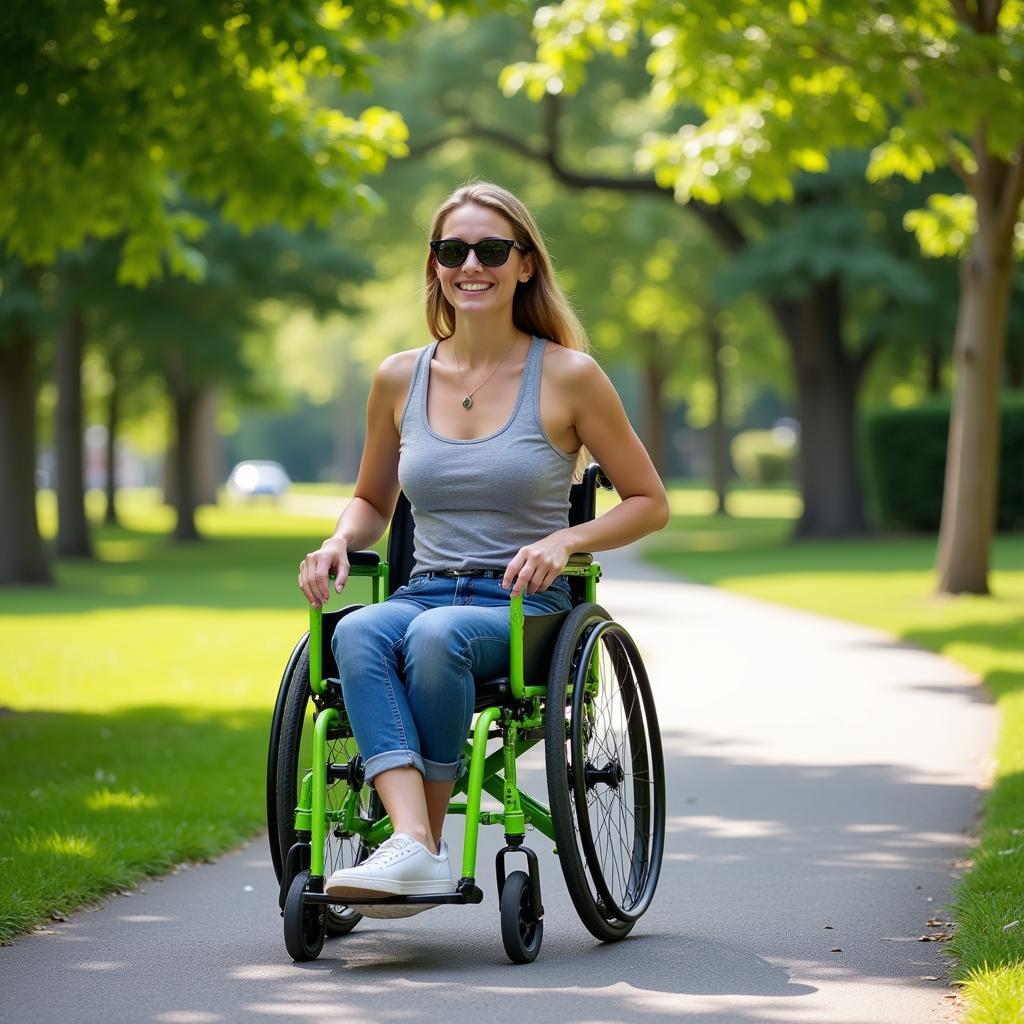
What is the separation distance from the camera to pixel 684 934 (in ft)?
15.8

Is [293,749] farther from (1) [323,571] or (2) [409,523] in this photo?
(2) [409,523]

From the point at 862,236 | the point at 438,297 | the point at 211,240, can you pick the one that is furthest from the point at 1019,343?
the point at 438,297

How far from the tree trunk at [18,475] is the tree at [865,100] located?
8.84 meters

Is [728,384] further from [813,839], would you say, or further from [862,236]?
[813,839]

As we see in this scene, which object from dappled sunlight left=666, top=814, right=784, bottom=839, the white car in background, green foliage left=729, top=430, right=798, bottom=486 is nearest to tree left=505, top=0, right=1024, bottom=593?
dappled sunlight left=666, top=814, right=784, bottom=839

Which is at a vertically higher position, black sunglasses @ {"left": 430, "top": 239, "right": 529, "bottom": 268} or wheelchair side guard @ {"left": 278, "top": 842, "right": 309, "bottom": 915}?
black sunglasses @ {"left": 430, "top": 239, "right": 529, "bottom": 268}

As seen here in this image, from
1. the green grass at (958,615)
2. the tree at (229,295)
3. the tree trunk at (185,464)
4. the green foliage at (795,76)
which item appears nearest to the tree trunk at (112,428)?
the tree trunk at (185,464)

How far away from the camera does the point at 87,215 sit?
10.5m

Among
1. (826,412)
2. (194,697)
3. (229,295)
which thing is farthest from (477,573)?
(826,412)

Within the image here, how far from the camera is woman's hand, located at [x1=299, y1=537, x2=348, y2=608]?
14.7 ft

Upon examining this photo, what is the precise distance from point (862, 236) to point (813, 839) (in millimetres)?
20253

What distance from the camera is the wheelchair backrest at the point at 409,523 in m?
4.95

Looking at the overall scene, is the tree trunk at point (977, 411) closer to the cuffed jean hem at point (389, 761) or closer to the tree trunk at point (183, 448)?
the cuffed jean hem at point (389, 761)

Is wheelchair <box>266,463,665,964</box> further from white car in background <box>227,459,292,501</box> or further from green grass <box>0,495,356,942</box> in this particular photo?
white car in background <box>227,459,292,501</box>
